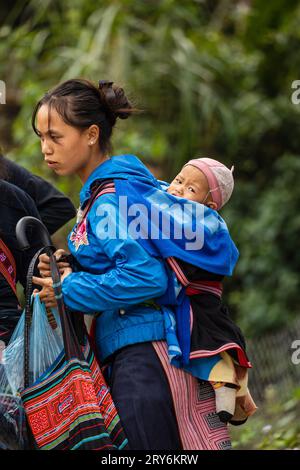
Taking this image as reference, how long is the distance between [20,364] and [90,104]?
2.82 feet

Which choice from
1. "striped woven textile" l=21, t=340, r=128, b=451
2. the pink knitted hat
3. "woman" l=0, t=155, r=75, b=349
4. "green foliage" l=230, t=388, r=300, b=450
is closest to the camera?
"striped woven textile" l=21, t=340, r=128, b=451

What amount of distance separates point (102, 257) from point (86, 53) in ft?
18.5

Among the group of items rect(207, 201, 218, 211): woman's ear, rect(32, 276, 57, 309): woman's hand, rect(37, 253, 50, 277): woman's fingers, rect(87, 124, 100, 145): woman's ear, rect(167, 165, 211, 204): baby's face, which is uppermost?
rect(87, 124, 100, 145): woman's ear

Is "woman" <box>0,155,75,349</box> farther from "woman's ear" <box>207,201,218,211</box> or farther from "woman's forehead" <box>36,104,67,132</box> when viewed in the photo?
"woman's ear" <box>207,201,218,211</box>

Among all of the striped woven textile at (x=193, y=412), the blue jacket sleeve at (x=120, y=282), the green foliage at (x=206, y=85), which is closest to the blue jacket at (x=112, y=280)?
Result: the blue jacket sleeve at (x=120, y=282)

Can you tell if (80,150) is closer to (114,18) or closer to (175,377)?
(175,377)

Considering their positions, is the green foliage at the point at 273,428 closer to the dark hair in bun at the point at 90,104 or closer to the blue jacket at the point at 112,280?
the blue jacket at the point at 112,280

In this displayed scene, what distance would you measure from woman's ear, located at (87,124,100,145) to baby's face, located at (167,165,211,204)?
1.00ft

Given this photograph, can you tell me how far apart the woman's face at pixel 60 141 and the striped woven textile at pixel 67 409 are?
24.9 inches

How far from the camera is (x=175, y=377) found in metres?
2.62

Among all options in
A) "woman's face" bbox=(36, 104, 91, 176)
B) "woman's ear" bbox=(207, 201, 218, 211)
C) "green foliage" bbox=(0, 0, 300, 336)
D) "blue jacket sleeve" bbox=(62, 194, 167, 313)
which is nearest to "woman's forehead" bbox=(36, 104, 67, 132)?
"woman's face" bbox=(36, 104, 91, 176)

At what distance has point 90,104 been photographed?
2.75 metres

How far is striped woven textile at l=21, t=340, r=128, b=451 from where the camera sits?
2447 mm

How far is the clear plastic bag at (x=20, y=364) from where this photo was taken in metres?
2.49
